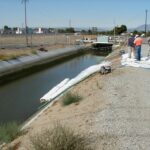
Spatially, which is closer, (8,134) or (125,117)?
(125,117)

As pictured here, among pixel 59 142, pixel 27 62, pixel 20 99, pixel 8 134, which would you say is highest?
pixel 59 142

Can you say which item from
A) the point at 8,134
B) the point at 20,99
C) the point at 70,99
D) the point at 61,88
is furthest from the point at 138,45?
the point at 8,134

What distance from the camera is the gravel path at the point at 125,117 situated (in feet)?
28.1

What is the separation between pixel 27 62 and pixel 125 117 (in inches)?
1384

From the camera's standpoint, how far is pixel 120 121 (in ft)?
33.8

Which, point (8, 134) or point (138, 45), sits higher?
point (138, 45)

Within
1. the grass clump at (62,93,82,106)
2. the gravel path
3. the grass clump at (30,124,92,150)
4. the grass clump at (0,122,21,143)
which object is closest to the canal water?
the grass clump at (62,93,82,106)

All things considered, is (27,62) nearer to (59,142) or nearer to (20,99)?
(20,99)

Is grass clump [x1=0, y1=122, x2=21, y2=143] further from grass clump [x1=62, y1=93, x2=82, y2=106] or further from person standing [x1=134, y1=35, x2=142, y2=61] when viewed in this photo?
person standing [x1=134, y1=35, x2=142, y2=61]

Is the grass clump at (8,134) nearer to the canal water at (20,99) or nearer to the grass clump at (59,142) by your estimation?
the grass clump at (59,142)

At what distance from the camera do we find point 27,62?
148 feet

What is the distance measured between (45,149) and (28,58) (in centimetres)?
3899

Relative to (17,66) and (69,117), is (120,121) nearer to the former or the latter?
(69,117)

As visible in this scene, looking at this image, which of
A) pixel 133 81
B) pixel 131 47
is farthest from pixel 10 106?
pixel 131 47
